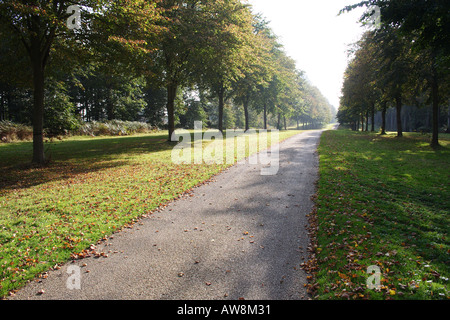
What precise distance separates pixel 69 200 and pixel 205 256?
5.48 meters

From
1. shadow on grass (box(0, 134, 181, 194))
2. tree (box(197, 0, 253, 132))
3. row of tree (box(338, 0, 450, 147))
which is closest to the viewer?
row of tree (box(338, 0, 450, 147))

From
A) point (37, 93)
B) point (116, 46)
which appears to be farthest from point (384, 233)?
point (37, 93)

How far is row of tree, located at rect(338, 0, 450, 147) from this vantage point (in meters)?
8.29

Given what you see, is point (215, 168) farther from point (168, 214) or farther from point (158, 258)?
point (158, 258)

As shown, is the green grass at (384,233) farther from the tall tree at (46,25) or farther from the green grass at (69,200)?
the tall tree at (46,25)

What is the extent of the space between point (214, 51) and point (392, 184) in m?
14.7

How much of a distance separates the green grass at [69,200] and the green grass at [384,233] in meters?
4.70

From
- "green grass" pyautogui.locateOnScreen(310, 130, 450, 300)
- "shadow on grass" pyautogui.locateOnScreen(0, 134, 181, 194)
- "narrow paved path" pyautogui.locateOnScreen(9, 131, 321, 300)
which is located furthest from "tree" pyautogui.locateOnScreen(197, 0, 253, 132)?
"narrow paved path" pyautogui.locateOnScreen(9, 131, 321, 300)

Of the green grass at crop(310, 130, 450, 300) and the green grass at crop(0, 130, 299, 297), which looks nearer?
the green grass at crop(310, 130, 450, 300)

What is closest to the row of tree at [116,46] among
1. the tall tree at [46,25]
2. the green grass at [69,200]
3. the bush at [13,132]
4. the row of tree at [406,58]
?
the tall tree at [46,25]

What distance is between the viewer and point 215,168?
1235cm

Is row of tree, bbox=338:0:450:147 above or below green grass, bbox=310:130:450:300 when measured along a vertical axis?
above

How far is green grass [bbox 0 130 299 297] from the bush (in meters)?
7.29

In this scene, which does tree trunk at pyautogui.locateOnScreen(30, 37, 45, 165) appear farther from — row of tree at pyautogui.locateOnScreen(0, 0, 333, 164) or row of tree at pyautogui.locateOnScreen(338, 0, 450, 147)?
row of tree at pyautogui.locateOnScreen(338, 0, 450, 147)
